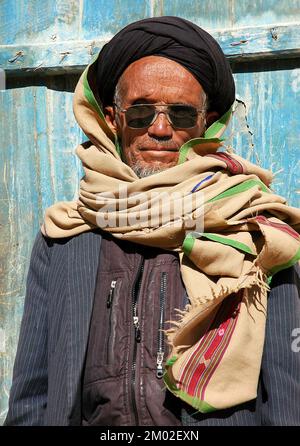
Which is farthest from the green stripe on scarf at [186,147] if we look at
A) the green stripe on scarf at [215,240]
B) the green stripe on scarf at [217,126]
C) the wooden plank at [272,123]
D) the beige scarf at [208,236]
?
the wooden plank at [272,123]

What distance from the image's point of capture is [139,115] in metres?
2.61

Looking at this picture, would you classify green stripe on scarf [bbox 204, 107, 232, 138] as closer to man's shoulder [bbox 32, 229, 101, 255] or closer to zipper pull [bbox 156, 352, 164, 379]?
man's shoulder [bbox 32, 229, 101, 255]

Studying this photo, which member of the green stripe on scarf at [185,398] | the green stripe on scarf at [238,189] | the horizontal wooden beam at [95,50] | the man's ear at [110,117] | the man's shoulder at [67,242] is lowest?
the green stripe on scarf at [185,398]

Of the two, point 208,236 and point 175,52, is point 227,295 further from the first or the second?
point 175,52

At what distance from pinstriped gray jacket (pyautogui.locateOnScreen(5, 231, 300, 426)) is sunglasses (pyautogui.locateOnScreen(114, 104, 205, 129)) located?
0.40 meters

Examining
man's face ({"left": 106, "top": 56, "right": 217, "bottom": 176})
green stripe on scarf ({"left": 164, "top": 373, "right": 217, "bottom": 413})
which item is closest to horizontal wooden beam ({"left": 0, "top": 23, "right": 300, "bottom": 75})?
man's face ({"left": 106, "top": 56, "right": 217, "bottom": 176})

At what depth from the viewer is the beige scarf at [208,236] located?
2.29 metres

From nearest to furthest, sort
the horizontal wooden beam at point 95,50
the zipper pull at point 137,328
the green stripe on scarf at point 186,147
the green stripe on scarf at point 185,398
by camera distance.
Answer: the green stripe on scarf at point 185,398
the zipper pull at point 137,328
the green stripe on scarf at point 186,147
the horizontal wooden beam at point 95,50

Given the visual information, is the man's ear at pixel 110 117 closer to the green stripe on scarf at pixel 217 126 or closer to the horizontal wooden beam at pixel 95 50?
the green stripe on scarf at pixel 217 126

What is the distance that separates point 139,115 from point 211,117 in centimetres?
27

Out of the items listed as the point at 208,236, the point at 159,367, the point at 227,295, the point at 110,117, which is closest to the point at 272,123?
the point at 110,117

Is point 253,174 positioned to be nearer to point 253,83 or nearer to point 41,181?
point 253,83

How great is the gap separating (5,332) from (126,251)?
1271mm

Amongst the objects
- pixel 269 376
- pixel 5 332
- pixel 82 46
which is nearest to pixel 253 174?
pixel 269 376
